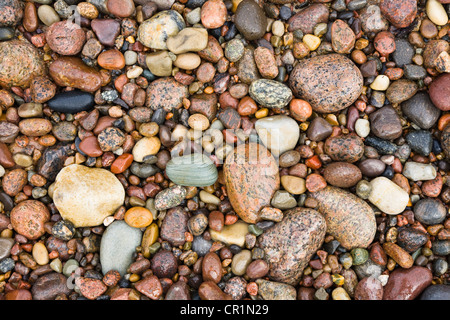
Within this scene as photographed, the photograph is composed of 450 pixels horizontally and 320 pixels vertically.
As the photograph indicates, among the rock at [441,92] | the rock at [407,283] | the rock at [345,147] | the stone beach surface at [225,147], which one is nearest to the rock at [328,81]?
the stone beach surface at [225,147]

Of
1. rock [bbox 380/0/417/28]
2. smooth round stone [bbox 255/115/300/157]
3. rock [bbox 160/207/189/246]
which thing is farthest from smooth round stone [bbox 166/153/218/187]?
rock [bbox 380/0/417/28]

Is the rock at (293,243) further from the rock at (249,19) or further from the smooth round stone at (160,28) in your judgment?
the smooth round stone at (160,28)

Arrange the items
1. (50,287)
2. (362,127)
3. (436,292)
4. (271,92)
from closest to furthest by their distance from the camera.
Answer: (436,292) → (50,287) → (271,92) → (362,127)

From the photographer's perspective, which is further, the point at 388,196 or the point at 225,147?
the point at 225,147

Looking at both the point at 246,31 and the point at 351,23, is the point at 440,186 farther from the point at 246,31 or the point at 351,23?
the point at 246,31

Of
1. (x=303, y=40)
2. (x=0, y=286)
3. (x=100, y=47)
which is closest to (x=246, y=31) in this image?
(x=303, y=40)

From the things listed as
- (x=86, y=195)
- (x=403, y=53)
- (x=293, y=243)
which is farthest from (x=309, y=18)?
(x=86, y=195)

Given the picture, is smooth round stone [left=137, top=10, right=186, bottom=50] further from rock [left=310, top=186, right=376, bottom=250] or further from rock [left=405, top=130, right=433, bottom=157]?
rock [left=405, top=130, right=433, bottom=157]

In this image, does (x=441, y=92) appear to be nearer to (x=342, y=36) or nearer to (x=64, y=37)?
(x=342, y=36)
